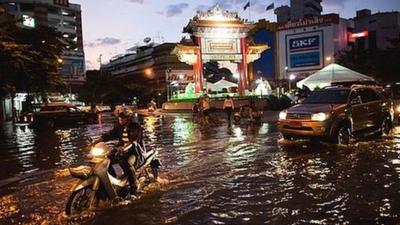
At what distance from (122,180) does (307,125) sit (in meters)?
7.46

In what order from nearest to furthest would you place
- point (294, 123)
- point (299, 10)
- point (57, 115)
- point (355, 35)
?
1. point (294, 123)
2. point (57, 115)
3. point (355, 35)
4. point (299, 10)

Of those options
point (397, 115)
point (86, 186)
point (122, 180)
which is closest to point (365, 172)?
point (122, 180)

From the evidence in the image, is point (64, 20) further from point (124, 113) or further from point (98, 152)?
point (98, 152)

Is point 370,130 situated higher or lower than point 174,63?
lower

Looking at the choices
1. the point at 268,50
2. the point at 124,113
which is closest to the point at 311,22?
the point at 268,50

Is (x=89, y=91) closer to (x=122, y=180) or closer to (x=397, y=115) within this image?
(x=397, y=115)

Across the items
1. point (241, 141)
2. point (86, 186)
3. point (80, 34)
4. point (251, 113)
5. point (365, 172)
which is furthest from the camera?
point (80, 34)

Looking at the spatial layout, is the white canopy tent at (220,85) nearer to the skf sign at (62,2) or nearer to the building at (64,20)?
the building at (64,20)

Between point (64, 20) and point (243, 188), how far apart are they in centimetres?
10135

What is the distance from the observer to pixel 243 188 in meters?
8.51

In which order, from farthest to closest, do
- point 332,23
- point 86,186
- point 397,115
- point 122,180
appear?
point 332,23 → point 397,115 → point 122,180 → point 86,186

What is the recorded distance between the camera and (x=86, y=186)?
22.7 feet

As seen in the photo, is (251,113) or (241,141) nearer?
(241,141)

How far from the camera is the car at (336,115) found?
13.4m
